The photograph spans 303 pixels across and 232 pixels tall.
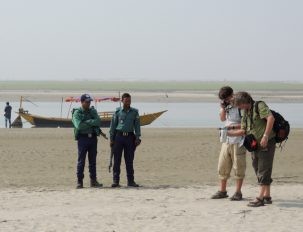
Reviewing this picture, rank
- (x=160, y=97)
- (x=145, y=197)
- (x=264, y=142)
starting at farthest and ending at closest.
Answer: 1. (x=160, y=97)
2. (x=145, y=197)
3. (x=264, y=142)

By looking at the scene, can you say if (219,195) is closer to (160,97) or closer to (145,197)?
(145,197)

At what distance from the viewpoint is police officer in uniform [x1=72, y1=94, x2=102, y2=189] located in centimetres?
1041

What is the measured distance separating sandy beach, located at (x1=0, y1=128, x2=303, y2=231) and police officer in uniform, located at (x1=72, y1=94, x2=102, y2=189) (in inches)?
14.0

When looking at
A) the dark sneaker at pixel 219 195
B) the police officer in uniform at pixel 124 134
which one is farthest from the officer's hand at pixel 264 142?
the police officer in uniform at pixel 124 134

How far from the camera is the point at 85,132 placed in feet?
34.3

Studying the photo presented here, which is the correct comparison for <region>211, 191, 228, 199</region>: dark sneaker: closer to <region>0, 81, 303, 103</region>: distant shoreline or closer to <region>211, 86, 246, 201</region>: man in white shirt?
<region>211, 86, 246, 201</region>: man in white shirt

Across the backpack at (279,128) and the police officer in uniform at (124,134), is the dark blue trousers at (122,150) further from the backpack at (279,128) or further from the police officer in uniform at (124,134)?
the backpack at (279,128)

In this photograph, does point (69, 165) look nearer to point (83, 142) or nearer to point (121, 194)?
point (83, 142)

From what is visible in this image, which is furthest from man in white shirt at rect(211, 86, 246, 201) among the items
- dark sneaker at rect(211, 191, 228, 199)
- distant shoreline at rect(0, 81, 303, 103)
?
distant shoreline at rect(0, 81, 303, 103)

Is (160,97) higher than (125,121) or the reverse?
the reverse

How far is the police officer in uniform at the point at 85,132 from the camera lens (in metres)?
10.4

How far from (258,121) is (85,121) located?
3.10 metres

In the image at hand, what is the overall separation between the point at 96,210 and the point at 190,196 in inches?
68.0

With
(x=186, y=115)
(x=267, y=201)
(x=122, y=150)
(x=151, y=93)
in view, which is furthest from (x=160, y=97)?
(x=267, y=201)
